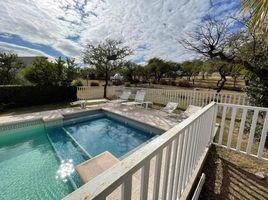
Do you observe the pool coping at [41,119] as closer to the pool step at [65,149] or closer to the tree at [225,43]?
the pool step at [65,149]

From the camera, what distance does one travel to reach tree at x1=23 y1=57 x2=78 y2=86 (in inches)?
374

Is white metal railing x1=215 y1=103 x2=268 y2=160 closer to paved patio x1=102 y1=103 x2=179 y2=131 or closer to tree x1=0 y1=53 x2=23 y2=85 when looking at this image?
paved patio x1=102 y1=103 x2=179 y2=131

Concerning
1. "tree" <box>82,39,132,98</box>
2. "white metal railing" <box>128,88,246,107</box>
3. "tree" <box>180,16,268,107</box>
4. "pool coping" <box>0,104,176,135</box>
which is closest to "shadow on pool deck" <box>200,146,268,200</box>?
"pool coping" <box>0,104,176,135</box>

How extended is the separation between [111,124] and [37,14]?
27.9 ft

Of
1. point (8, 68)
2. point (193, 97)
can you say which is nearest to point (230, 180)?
point (193, 97)

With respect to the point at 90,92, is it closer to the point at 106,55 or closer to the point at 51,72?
the point at 51,72

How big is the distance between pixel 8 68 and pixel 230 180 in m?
14.7

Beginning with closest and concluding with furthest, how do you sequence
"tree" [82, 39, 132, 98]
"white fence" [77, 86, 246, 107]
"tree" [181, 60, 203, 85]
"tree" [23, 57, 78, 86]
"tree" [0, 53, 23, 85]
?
1. "white fence" [77, 86, 246, 107]
2. "tree" [23, 57, 78, 86]
3. "tree" [0, 53, 23, 85]
4. "tree" [82, 39, 132, 98]
5. "tree" [181, 60, 203, 85]

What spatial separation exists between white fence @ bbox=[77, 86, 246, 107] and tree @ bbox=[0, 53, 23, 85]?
18.0ft

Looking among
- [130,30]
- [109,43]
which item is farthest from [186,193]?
[130,30]

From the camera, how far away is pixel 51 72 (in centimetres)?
994

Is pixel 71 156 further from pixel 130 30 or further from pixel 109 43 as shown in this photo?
pixel 130 30

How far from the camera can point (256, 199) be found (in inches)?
95.3

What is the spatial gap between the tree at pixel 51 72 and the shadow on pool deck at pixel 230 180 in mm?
10030
